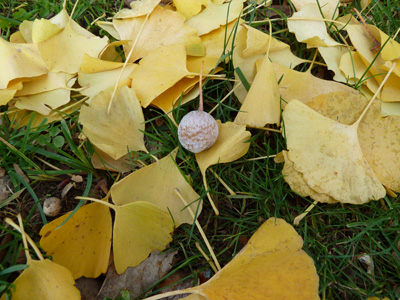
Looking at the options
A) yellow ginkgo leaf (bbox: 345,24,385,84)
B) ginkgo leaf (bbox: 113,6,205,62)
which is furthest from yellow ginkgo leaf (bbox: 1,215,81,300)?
yellow ginkgo leaf (bbox: 345,24,385,84)

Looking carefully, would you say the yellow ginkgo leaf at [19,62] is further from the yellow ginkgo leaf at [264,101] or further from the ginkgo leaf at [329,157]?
the ginkgo leaf at [329,157]

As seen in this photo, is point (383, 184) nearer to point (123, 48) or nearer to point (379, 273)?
point (379, 273)

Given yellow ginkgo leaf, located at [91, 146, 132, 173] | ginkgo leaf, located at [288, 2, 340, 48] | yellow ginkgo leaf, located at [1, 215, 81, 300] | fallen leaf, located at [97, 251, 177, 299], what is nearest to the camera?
yellow ginkgo leaf, located at [1, 215, 81, 300]

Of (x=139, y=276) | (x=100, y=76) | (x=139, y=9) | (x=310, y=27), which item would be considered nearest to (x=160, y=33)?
(x=139, y=9)

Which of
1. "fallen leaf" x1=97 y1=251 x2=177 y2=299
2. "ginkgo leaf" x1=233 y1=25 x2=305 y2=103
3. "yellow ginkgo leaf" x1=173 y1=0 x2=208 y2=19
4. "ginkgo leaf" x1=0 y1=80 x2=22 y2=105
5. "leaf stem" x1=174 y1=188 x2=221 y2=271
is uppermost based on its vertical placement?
"yellow ginkgo leaf" x1=173 y1=0 x2=208 y2=19

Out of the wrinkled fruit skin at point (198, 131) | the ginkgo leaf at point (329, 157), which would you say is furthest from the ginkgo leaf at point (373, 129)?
the wrinkled fruit skin at point (198, 131)

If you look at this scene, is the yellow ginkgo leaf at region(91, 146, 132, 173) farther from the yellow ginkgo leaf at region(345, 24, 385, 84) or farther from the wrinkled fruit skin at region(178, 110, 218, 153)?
the yellow ginkgo leaf at region(345, 24, 385, 84)

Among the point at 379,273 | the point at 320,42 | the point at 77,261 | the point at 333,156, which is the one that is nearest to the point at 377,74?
the point at 320,42
